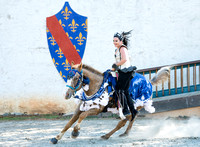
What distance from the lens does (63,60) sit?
27.9 ft

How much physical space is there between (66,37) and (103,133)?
9.51 feet

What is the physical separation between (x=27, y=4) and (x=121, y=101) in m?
4.32

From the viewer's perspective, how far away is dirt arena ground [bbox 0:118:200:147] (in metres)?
5.53

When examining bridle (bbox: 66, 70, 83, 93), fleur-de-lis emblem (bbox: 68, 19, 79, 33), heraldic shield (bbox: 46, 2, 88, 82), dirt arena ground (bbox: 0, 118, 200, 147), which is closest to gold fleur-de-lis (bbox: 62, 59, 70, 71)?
heraldic shield (bbox: 46, 2, 88, 82)

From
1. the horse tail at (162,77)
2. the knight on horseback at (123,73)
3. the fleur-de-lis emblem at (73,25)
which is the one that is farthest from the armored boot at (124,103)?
the fleur-de-lis emblem at (73,25)

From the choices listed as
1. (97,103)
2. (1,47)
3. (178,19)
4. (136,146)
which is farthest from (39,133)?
(178,19)

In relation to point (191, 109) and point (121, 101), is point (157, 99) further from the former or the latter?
point (121, 101)

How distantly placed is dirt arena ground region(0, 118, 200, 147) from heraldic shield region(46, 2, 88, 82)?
1.47 meters

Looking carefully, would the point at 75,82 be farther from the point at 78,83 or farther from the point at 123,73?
the point at 123,73

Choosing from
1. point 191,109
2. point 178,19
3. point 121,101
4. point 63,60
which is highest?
point 178,19

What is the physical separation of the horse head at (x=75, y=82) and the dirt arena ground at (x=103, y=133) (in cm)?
83

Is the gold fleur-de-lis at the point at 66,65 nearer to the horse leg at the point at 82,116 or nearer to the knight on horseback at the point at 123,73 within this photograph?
the knight on horseback at the point at 123,73

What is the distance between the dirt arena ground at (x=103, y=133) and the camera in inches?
218

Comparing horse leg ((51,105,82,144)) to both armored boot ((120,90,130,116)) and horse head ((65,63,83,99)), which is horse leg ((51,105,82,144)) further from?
armored boot ((120,90,130,116))
